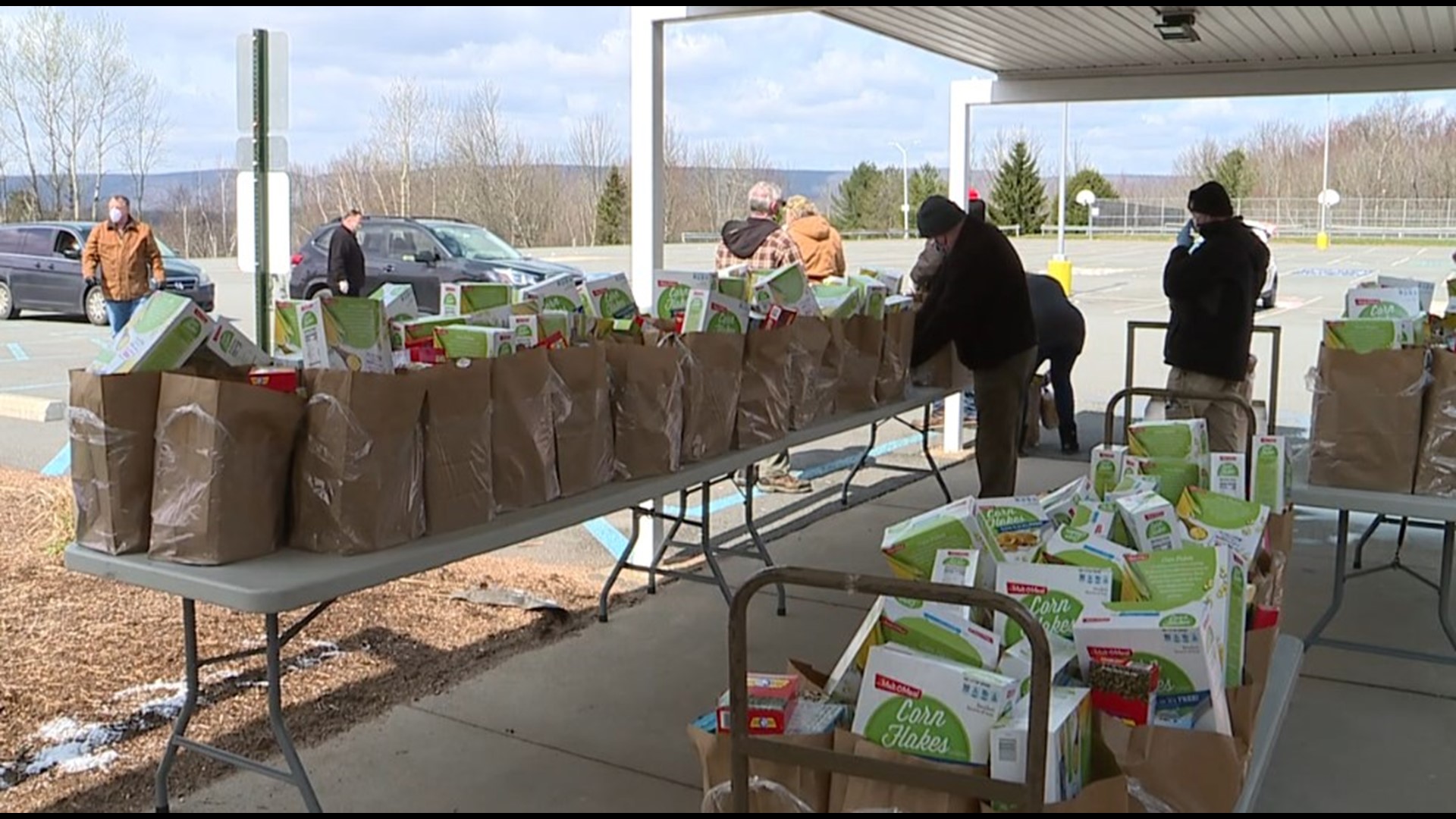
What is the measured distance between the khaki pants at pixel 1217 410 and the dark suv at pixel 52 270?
511 inches

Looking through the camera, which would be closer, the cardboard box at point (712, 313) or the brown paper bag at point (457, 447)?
the brown paper bag at point (457, 447)

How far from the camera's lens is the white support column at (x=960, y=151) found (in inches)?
299

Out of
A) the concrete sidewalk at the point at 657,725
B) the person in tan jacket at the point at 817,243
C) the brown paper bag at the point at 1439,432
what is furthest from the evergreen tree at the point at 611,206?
the brown paper bag at the point at 1439,432

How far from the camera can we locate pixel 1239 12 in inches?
212

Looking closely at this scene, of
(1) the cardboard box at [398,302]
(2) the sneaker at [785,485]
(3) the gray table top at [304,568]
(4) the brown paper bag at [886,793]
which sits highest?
(1) the cardboard box at [398,302]

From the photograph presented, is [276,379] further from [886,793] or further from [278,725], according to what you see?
[886,793]

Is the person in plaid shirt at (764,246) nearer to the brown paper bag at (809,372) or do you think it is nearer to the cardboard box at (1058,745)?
the brown paper bag at (809,372)

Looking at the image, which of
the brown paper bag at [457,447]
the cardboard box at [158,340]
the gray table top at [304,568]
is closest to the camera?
the gray table top at [304,568]

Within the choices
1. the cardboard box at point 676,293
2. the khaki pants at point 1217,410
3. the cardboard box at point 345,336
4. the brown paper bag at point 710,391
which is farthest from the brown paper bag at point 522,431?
the khaki pants at point 1217,410

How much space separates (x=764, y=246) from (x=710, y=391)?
3077mm

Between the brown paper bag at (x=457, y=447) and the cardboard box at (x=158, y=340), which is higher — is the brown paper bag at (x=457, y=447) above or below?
below

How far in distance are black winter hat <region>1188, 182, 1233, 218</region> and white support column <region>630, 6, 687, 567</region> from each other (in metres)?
2.29

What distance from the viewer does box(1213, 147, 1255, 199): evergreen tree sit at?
47.8 m

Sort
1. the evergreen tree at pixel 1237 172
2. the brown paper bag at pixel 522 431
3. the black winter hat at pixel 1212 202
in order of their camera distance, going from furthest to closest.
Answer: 1. the evergreen tree at pixel 1237 172
2. the black winter hat at pixel 1212 202
3. the brown paper bag at pixel 522 431
